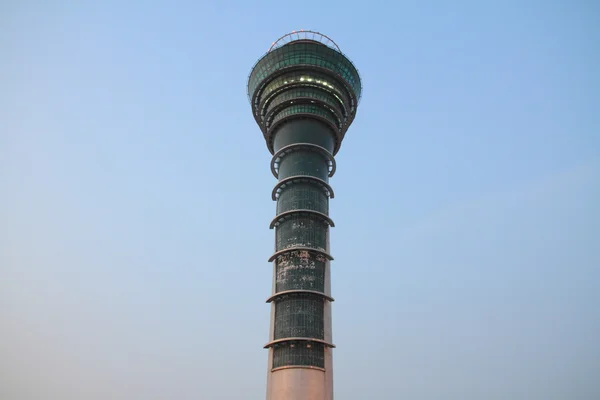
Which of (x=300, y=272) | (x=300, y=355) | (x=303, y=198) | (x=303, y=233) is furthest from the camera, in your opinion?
(x=303, y=198)

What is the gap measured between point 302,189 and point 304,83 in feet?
71.8

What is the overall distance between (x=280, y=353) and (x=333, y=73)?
53.4 metres

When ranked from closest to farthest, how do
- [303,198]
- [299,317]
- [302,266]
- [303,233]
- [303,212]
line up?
1. [299,317]
2. [302,266]
3. [303,233]
4. [303,212]
5. [303,198]

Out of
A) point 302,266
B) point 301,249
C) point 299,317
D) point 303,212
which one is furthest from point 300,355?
point 303,212

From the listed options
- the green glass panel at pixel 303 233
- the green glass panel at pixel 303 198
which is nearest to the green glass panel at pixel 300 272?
the green glass panel at pixel 303 233

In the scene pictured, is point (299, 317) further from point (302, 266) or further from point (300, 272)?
point (302, 266)

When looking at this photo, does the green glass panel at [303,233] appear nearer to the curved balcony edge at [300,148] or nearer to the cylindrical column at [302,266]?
the cylindrical column at [302,266]

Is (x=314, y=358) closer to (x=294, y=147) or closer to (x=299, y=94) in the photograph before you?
(x=294, y=147)

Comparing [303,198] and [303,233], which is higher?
[303,198]

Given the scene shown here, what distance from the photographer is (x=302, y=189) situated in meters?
89.1

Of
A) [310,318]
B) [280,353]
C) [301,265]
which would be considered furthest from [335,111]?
[280,353]

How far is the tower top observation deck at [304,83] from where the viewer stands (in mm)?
95938

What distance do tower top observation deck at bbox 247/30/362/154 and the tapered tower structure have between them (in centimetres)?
20

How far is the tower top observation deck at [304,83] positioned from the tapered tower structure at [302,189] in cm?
20
